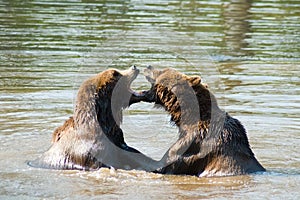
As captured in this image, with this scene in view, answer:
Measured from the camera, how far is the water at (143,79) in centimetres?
906

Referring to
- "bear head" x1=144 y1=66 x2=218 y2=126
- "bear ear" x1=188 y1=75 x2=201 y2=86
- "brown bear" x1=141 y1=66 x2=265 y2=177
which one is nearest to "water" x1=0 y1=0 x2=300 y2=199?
"brown bear" x1=141 y1=66 x2=265 y2=177

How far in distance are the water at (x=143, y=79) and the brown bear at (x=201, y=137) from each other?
0.16 metres

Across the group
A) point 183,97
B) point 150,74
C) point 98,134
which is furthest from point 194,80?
point 98,134

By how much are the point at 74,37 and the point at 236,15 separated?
507 cm

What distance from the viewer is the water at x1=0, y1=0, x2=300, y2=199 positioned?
9062mm

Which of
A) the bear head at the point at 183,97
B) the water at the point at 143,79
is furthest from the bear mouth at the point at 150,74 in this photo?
the water at the point at 143,79

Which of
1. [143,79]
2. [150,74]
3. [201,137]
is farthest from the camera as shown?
[143,79]

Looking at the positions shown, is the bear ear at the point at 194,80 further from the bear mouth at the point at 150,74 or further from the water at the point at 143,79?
the water at the point at 143,79

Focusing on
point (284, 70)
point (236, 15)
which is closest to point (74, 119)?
point (284, 70)

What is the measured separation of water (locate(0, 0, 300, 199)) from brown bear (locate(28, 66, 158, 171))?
0.17m

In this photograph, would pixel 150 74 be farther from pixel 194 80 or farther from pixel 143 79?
pixel 143 79

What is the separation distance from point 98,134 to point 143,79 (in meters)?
4.98

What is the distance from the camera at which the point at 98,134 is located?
31.1ft

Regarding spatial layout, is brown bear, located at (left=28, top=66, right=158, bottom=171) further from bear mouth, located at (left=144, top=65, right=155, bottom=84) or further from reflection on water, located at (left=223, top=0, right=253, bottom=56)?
reflection on water, located at (left=223, top=0, right=253, bottom=56)
